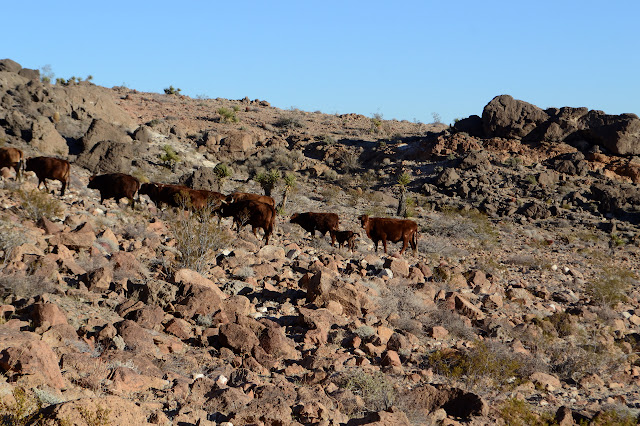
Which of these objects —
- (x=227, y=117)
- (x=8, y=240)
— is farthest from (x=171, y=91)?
(x=8, y=240)

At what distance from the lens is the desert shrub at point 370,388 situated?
7242mm

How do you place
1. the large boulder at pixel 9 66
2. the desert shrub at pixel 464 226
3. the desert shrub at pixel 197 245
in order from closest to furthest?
the desert shrub at pixel 197 245, the desert shrub at pixel 464 226, the large boulder at pixel 9 66

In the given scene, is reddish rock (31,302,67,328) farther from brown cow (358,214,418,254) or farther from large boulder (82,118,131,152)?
large boulder (82,118,131,152)

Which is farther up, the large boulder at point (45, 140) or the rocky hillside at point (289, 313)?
the large boulder at point (45, 140)

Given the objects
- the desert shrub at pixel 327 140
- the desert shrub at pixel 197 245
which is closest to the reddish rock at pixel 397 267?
the desert shrub at pixel 197 245

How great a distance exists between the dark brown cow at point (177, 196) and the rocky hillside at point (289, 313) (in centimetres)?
50

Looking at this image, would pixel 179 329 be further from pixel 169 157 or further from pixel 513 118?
pixel 513 118

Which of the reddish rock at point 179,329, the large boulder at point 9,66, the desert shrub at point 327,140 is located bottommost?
the reddish rock at point 179,329

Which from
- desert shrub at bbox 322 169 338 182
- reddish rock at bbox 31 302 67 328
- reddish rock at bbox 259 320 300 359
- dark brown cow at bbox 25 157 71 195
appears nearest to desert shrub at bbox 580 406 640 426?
reddish rock at bbox 259 320 300 359

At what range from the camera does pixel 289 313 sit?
10.5 meters

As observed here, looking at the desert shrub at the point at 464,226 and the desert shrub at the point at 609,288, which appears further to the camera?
the desert shrub at the point at 464,226

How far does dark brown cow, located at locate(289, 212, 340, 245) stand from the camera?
721 inches

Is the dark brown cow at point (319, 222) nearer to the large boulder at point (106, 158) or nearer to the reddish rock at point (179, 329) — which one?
the large boulder at point (106, 158)

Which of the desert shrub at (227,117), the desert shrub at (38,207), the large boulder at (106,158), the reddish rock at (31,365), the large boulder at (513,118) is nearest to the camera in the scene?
the reddish rock at (31,365)
